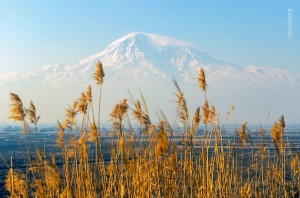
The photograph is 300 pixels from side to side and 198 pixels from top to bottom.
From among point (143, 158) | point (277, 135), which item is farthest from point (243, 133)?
point (143, 158)

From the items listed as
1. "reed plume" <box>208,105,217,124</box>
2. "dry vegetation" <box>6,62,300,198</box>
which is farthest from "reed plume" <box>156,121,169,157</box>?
"reed plume" <box>208,105,217,124</box>

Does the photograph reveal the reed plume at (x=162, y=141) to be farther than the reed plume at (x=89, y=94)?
No

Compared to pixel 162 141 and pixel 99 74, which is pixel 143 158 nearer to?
pixel 162 141

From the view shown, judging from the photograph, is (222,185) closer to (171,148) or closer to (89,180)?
(171,148)

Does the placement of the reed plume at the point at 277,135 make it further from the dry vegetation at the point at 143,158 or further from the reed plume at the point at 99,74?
the reed plume at the point at 99,74

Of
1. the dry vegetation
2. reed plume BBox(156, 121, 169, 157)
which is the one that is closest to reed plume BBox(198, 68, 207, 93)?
the dry vegetation

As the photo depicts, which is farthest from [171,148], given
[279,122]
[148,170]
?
[279,122]

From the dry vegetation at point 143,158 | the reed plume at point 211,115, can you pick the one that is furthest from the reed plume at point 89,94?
the reed plume at point 211,115

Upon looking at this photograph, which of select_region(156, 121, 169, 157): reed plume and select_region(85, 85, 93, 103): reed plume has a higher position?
select_region(85, 85, 93, 103): reed plume

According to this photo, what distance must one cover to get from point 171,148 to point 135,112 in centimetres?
46

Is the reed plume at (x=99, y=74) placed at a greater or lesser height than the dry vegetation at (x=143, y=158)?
greater

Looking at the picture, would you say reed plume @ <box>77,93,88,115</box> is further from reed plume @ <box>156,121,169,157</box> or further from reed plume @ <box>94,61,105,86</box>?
reed plume @ <box>156,121,169,157</box>

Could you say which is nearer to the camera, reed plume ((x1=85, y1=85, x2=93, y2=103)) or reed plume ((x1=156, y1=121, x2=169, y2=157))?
reed plume ((x1=156, y1=121, x2=169, y2=157))

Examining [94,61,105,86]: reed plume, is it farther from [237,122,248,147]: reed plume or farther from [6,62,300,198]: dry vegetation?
[237,122,248,147]: reed plume
